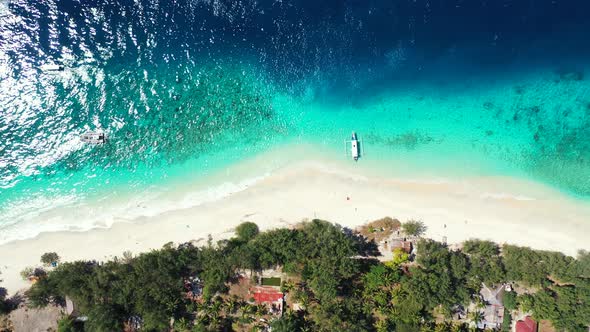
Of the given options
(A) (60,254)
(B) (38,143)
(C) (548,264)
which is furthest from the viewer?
(B) (38,143)

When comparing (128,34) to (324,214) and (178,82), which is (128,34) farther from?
(324,214)

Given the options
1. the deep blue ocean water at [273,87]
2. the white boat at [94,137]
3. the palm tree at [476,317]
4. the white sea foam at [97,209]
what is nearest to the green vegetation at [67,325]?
the white sea foam at [97,209]

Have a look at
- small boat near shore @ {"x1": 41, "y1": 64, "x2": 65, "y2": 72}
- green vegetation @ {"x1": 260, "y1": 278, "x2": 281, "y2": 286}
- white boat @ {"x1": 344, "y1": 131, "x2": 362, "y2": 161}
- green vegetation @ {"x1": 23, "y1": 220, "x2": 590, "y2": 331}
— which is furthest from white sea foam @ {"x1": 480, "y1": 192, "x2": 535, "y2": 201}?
small boat near shore @ {"x1": 41, "y1": 64, "x2": 65, "y2": 72}

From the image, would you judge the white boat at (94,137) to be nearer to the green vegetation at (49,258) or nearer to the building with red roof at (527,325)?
the green vegetation at (49,258)

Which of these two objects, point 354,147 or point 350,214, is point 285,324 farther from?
point 354,147

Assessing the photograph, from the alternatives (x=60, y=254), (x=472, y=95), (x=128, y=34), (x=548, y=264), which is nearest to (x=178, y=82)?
(x=128, y=34)

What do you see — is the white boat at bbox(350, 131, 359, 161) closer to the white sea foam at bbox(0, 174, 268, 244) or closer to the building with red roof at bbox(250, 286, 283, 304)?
the white sea foam at bbox(0, 174, 268, 244)

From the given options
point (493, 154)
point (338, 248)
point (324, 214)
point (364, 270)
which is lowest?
point (364, 270)
